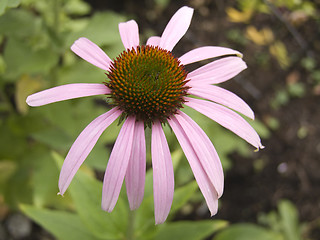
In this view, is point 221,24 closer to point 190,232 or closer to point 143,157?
point 190,232

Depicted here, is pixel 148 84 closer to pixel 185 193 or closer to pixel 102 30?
pixel 185 193

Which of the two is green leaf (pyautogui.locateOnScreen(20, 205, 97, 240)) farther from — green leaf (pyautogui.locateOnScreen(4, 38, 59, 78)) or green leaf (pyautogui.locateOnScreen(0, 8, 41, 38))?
green leaf (pyautogui.locateOnScreen(0, 8, 41, 38))

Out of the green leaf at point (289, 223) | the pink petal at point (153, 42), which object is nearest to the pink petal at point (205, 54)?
the pink petal at point (153, 42)

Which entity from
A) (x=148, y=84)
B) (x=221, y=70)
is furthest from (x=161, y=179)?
(x=221, y=70)

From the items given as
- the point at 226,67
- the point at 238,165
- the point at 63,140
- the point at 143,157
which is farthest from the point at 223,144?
the point at 143,157

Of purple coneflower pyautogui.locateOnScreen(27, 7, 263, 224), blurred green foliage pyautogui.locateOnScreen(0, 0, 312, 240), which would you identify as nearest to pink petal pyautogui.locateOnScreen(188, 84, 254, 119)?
purple coneflower pyautogui.locateOnScreen(27, 7, 263, 224)

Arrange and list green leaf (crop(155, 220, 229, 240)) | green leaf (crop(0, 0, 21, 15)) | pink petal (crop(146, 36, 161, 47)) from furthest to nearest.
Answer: green leaf (crop(155, 220, 229, 240))
pink petal (crop(146, 36, 161, 47))
green leaf (crop(0, 0, 21, 15))

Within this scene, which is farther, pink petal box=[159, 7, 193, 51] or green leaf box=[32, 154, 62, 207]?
green leaf box=[32, 154, 62, 207]
